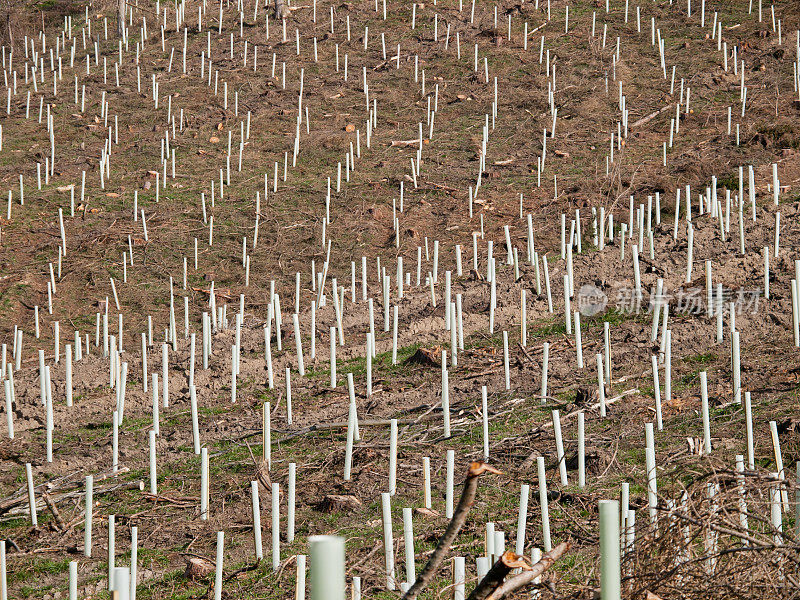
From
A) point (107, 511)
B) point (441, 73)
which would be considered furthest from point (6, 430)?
point (441, 73)

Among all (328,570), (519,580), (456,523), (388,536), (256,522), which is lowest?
(256,522)

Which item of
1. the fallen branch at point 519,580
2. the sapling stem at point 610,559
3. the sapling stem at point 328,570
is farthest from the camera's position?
the fallen branch at point 519,580

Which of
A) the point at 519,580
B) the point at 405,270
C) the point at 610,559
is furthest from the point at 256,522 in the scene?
the point at 405,270

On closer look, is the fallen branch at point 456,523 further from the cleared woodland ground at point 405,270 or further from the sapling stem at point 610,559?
the cleared woodland ground at point 405,270

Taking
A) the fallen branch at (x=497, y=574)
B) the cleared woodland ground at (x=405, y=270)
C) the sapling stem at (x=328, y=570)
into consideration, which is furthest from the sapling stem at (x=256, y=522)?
the sapling stem at (x=328, y=570)

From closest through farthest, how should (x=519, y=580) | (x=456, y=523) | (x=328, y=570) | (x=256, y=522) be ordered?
(x=328, y=570) → (x=456, y=523) → (x=519, y=580) → (x=256, y=522)

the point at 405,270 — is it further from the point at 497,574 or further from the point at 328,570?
the point at 328,570

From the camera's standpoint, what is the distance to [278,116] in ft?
65.4

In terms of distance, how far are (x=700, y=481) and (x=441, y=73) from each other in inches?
719

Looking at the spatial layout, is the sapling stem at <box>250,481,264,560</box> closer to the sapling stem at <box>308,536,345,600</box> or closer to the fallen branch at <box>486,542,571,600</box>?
the fallen branch at <box>486,542,571,600</box>

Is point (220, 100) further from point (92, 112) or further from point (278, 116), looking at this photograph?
point (92, 112)

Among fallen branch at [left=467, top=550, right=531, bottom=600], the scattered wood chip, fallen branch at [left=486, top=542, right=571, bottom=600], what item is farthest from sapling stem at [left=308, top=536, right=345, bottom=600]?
the scattered wood chip

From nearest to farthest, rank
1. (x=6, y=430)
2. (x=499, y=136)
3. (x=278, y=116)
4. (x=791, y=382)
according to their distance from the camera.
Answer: (x=791, y=382), (x=6, y=430), (x=499, y=136), (x=278, y=116)

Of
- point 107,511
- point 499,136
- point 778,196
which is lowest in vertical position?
point 107,511
